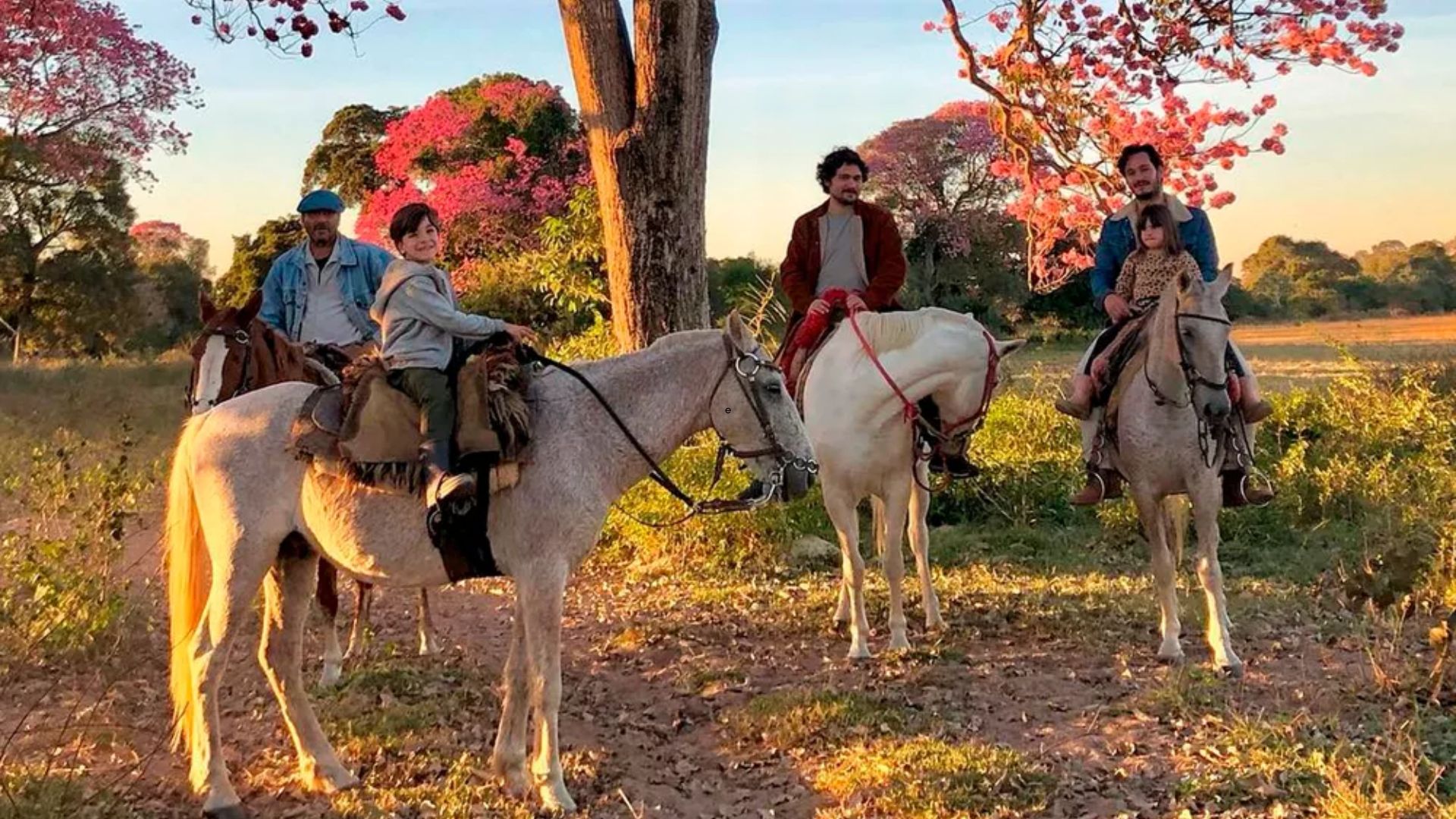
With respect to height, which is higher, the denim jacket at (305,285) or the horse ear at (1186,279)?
the denim jacket at (305,285)

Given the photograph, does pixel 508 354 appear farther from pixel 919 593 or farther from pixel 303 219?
pixel 919 593

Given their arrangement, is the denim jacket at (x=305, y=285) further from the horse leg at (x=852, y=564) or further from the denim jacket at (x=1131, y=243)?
the denim jacket at (x=1131, y=243)

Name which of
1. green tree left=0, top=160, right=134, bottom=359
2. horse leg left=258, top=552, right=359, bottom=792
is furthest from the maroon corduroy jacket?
green tree left=0, top=160, right=134, bottom=359

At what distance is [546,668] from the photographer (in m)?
4.11

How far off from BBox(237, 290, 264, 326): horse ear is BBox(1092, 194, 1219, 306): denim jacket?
15.0 ft

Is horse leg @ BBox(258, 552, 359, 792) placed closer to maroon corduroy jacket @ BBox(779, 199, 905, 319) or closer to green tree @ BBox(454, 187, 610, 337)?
maroon corduroy jacket @ BBox(779, 199, 905, 319)

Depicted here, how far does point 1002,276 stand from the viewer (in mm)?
27469

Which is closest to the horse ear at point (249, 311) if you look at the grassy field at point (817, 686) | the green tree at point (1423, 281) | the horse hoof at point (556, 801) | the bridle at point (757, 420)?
the grassy field at point (817, 686)

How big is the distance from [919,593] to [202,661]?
4.62 meters

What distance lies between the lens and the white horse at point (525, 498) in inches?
161

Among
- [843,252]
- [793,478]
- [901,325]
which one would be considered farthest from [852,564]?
[793,478]

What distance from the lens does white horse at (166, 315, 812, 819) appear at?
13.4ft

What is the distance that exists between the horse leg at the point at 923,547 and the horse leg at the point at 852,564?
24.6 inches

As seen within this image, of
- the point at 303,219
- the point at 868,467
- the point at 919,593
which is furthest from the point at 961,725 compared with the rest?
the point at 303,219
